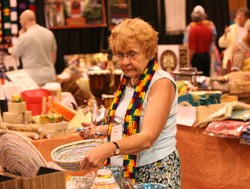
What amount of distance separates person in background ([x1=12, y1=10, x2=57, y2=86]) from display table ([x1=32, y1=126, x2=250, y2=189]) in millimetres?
3036

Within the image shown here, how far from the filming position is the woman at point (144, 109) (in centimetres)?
213

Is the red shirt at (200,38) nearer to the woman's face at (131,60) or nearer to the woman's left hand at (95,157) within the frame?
the woman's face at (131,60)

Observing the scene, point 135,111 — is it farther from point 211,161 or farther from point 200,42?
point 200,42

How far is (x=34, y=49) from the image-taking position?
256 inches

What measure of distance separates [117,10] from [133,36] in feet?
27.1

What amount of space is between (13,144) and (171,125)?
686mm

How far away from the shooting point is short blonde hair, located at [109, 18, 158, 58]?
2.18 m

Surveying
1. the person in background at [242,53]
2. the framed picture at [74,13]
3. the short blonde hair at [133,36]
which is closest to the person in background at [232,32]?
the person in background at [242,53]

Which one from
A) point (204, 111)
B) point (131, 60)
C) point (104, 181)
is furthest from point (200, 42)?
point (104, 181)

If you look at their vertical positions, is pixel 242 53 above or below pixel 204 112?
above

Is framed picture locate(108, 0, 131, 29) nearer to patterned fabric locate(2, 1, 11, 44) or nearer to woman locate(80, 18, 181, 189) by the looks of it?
patterned fabric locate(2, 1, 11, 44)

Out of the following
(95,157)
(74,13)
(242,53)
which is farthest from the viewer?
(74,13)

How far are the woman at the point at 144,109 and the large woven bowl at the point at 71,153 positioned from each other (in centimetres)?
10

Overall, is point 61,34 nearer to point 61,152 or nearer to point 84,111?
point 84,111
